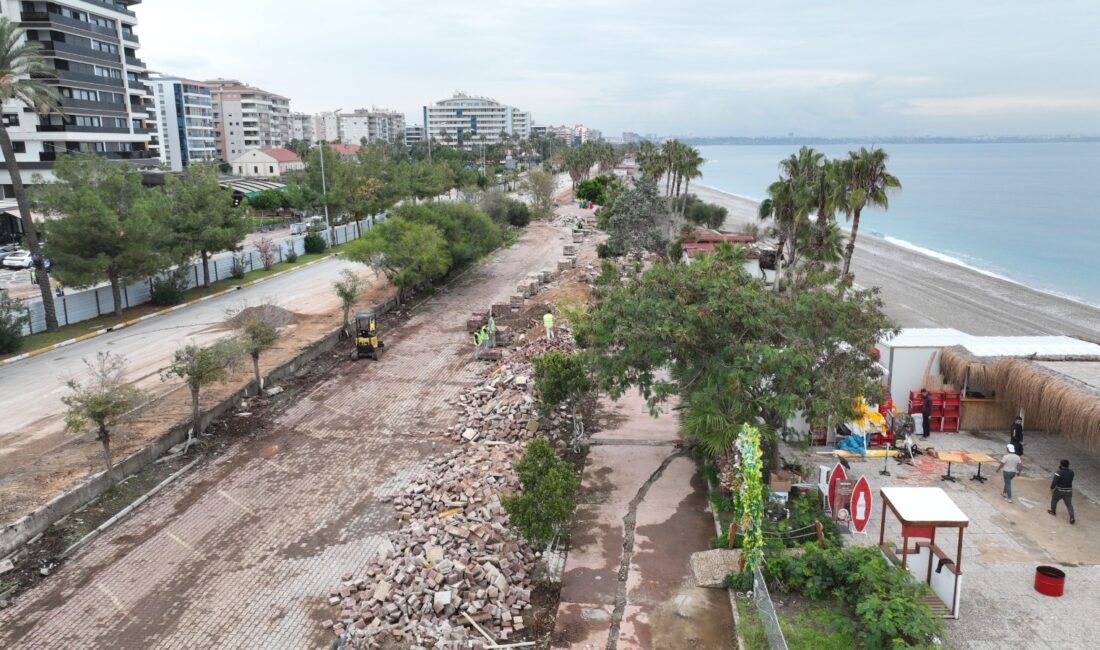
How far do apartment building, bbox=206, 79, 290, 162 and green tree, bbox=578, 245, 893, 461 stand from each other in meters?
141

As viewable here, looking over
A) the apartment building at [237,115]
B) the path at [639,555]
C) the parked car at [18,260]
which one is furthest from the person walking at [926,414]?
the apartment building at [237,115]

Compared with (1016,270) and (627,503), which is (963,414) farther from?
(1016,270)

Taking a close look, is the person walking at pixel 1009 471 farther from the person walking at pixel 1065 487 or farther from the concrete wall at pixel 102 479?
the concrete wall at pixel 102 479

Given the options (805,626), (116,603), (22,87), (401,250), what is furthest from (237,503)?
(22,87)

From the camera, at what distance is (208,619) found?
498 inches

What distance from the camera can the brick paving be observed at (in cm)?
1245

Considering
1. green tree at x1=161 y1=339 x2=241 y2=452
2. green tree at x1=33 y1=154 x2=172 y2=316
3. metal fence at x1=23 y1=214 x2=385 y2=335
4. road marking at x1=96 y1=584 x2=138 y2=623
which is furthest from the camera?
metal fence at x1=23 y1=214 x2=385 y2=335

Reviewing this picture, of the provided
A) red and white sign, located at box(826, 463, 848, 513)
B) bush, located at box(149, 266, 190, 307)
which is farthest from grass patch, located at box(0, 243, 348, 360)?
red and white sign, located at box(826, 463, 848, 513)

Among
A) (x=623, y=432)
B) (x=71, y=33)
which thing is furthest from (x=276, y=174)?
(x=623, y=432)

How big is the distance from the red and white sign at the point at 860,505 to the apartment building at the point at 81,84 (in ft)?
182

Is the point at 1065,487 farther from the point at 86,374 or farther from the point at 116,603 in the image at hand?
Result: the point at 86,374

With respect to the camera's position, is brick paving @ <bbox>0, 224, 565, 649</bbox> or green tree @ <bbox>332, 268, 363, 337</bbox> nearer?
brick paving @ <bbox>0, 224, 565, 649</bbox>

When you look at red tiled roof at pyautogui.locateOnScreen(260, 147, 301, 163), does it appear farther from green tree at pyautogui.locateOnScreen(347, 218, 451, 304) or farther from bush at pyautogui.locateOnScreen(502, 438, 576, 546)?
bush at pyautogui.locateOnScreen(502, 438, 576, 546)

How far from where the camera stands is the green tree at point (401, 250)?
34.6 metres
